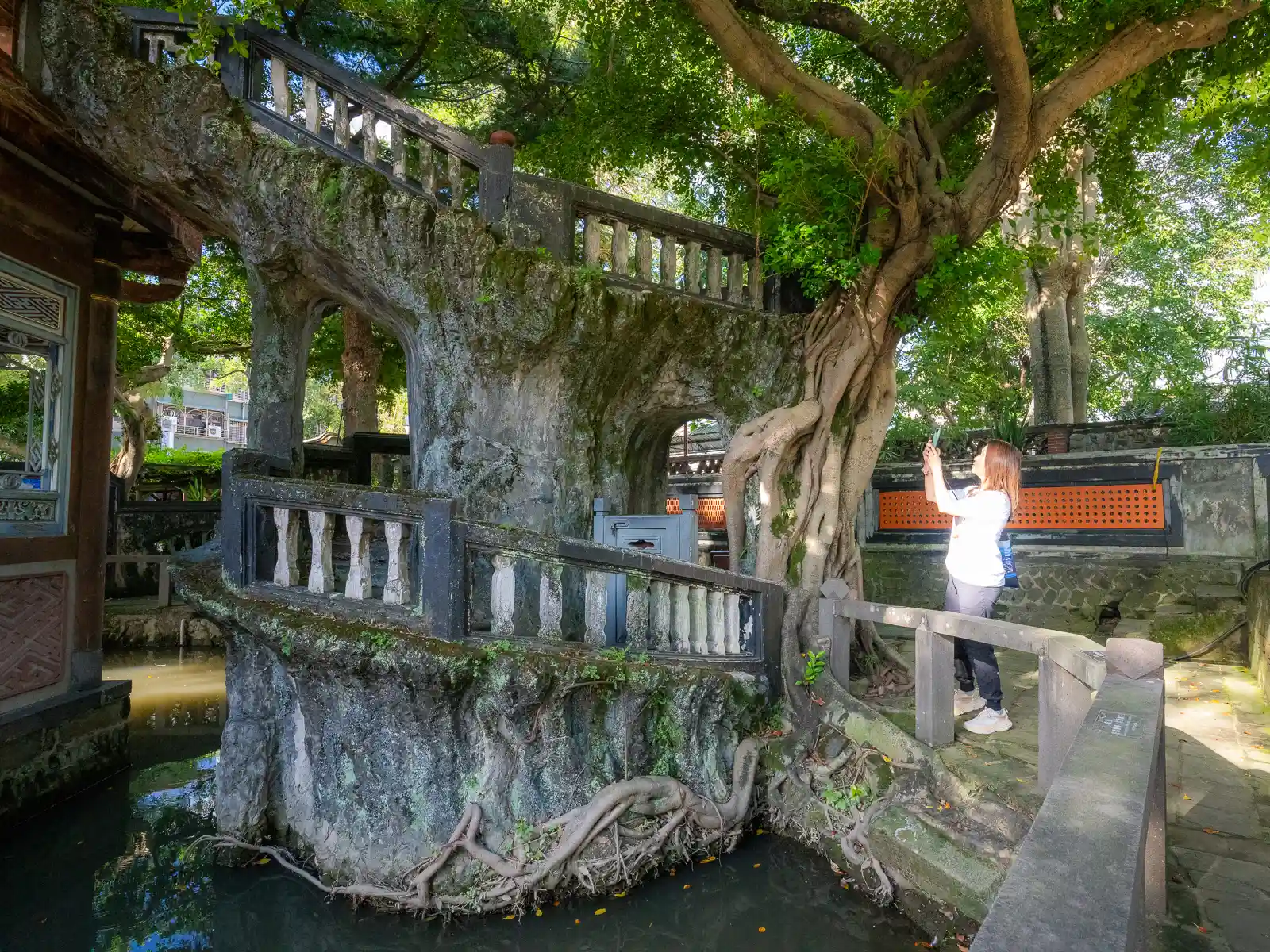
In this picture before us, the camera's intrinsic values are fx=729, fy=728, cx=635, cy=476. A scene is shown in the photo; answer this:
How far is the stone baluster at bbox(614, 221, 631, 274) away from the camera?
6133 millimetres

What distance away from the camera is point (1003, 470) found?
14.5 ft

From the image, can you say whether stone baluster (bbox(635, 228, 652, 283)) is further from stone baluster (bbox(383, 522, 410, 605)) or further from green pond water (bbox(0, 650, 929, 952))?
green pond water (bbox(0, 650, 929, 952))

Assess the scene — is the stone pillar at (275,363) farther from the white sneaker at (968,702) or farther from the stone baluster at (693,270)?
the white sneaker at (968,702)

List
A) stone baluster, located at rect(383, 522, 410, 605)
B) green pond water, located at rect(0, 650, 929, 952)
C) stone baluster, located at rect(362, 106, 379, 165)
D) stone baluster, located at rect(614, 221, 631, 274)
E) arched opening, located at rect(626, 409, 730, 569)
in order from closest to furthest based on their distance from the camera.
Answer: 1. green pond water, located at rect(0, 650, 929, 952)
2. stone baluster, located at rect(383, 522, 410, 605)
3. stone baluster, located at rect(362, 106, 379, 165)
4. stone baluster, located at rect(614, 221, 631, 274)
5. arched opening, located at rect(626, 409, 730, 569)

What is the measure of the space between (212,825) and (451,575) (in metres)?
3.28

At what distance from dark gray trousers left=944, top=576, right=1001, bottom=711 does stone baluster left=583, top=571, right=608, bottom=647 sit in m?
2.17

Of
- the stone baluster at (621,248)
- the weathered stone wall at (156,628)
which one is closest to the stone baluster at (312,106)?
the stone baluster at (621,248)

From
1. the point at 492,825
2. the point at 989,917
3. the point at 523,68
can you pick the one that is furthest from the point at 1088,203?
the point at 989,917

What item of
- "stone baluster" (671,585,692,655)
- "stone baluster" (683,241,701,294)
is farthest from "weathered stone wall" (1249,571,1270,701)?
"stone baluster" (683,241,701,294)

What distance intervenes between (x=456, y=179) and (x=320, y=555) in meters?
3.08

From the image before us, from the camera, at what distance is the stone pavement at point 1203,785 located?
2.94m

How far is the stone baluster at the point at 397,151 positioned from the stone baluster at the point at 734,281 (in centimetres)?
295

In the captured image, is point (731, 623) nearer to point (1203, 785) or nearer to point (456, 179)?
point (1203, 785)

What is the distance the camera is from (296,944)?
167 inches
